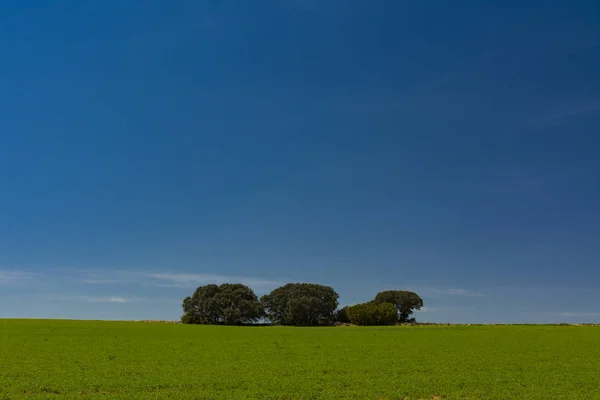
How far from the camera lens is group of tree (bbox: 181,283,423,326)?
132125 millimetres

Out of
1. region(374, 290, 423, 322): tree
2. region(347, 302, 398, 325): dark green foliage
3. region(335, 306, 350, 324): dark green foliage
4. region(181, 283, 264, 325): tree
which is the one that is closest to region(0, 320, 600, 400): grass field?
region(181, 283, 264, 325): tree

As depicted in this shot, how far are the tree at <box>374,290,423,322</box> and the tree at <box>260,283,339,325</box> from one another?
1995cm

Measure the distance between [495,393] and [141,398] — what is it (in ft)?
58.9

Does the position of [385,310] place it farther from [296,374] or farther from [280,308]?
[296,374]

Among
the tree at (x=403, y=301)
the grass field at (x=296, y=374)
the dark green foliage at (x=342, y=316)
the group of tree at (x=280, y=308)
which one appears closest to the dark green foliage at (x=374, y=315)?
the group of tree at (x=280, y=308)

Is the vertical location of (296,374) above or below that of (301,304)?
below

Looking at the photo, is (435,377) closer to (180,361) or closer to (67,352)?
(180,361)

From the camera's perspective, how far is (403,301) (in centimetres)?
15275

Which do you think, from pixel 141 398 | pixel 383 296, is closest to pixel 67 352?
pixel 141 398

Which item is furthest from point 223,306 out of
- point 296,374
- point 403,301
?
point 296,374

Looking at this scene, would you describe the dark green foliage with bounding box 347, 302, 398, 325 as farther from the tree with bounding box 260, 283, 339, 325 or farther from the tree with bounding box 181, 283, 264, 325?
the tree with bounding box 181, 283, 264, 325

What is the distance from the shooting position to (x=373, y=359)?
41.5m

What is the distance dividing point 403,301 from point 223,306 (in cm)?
5476

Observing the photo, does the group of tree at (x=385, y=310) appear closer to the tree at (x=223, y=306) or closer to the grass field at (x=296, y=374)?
the tree at (x=223, y=306)
